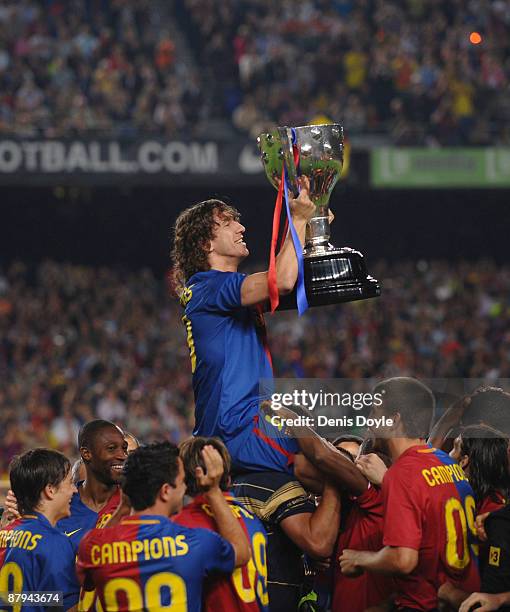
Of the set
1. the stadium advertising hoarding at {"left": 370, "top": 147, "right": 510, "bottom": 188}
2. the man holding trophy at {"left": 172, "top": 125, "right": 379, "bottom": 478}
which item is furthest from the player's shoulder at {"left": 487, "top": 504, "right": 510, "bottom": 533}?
the stadium advertising hoarding at {"left": 370, "top": 147, "right": 510, "bottom": 188}

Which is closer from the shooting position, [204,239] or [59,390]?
[204,239]

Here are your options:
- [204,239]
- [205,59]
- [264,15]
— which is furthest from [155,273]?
Result: [204,239]

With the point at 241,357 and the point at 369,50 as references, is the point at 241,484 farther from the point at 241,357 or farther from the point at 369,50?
the point at 369,50

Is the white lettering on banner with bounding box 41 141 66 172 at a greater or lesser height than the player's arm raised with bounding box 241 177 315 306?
greater

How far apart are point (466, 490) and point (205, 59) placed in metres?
13.2

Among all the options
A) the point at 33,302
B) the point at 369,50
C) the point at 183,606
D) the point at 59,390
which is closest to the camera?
the point at 183,606

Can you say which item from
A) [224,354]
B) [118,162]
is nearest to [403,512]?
[224,354]

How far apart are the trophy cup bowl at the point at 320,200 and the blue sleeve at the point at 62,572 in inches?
46.7

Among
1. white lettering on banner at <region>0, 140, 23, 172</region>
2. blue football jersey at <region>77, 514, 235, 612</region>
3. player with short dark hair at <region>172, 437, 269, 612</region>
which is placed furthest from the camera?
white lettering on banner at <region>0, 140, 23, 172</region>

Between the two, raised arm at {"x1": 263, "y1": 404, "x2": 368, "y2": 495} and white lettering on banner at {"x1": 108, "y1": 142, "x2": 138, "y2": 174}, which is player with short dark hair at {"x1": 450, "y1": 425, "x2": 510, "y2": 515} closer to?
raised arm at {"x1": 263, "y1": 404, "x2": 368, "y2": 495}

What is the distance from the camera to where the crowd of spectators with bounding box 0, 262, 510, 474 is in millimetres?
12289

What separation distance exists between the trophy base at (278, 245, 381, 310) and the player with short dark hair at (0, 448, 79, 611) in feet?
3.39

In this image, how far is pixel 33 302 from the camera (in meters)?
14.6

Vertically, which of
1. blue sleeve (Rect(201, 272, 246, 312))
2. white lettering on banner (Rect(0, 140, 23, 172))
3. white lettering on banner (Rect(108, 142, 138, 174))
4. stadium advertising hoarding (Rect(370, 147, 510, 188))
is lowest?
blue sleeve (Rect(201, 272, 246, 312))
